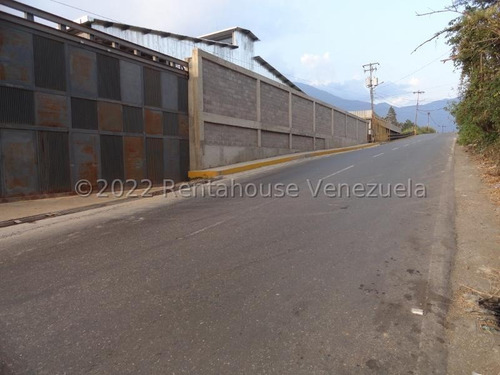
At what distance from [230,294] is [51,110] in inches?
334

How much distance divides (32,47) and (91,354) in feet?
30.0

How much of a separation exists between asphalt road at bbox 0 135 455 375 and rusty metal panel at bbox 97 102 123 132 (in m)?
5.15

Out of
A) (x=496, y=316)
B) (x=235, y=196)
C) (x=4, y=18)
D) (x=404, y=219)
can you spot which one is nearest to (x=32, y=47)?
(x=4, y=18)

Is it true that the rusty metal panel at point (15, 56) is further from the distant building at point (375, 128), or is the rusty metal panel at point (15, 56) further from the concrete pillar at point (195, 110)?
the distant building at point (375, 128)

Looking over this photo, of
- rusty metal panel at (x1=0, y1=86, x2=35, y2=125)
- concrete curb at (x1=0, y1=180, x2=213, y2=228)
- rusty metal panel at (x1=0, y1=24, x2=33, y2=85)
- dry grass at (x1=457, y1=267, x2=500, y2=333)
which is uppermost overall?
rusty metal panel at (x1=0, y1=24, x2=33, y2=85)

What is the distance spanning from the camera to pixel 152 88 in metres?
13.0

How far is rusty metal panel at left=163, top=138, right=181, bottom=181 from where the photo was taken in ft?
45.3

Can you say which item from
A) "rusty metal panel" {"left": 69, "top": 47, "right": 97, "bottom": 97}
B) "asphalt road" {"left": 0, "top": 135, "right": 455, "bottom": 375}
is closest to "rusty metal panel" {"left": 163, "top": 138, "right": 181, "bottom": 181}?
"rusty metal panel" {"left": 69, "top": 47, "right": 97, "bottom": 97}

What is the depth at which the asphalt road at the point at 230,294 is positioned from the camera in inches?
104

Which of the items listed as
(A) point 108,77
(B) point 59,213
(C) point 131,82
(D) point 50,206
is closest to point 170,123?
(C) point 131,82

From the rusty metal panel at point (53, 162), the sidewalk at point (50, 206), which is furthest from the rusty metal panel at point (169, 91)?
the rusty metal panel at point (53, 162)

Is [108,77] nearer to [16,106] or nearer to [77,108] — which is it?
[77,108]

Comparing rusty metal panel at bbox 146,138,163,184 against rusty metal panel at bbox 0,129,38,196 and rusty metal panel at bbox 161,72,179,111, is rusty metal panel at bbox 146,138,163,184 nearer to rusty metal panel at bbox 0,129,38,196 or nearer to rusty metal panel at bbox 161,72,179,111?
rusty metal panel at bbox 161,72,179,111

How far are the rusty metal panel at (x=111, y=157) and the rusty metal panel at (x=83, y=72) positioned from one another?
1.45 meters
